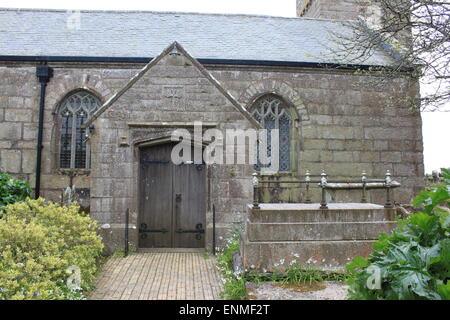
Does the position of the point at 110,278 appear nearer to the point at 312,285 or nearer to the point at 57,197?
the point at 312,285

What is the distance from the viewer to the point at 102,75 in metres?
11.1

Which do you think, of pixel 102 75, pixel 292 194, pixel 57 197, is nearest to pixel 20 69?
pixel 102 75

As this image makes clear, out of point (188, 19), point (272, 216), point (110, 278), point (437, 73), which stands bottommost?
point (110, 278)

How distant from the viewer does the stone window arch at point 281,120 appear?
11.5 m

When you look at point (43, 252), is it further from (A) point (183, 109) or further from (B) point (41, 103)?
(B) point (41, 103)

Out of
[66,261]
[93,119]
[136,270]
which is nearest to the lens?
[66,261]

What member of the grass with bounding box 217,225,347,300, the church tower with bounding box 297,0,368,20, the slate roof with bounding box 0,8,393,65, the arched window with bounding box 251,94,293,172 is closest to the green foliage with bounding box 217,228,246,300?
the grass with bounding box 217,225,347,300

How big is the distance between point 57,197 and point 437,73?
11.3 meters

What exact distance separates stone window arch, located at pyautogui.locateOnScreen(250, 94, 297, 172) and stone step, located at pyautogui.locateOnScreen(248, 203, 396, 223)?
5.08 metres

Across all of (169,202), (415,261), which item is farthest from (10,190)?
(415,261)

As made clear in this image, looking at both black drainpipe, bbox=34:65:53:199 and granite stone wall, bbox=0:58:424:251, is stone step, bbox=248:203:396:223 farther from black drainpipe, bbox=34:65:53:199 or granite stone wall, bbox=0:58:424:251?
black drainpipe, bbox=34:65:53:199

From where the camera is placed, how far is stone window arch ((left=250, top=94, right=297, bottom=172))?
11.5 m

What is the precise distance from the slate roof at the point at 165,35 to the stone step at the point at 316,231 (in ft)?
19.1

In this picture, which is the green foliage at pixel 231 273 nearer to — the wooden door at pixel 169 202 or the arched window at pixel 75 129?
the wooden door at pixel 169 202
